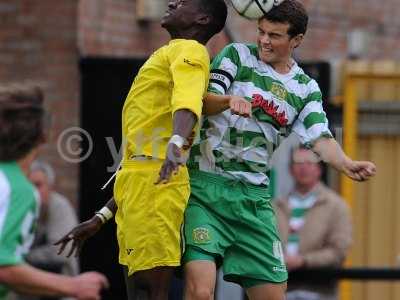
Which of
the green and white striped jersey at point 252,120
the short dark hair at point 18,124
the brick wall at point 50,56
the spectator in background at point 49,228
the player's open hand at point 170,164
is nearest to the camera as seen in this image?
the short dark hair at point 18,124

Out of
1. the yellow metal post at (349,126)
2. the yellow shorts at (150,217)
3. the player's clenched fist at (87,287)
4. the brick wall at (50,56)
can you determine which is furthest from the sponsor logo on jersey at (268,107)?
the yellow metal post at (349,126)

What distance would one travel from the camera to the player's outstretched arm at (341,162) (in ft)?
22.5

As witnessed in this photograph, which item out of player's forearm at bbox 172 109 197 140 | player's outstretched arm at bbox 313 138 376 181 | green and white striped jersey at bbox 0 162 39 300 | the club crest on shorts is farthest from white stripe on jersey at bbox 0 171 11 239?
player's outstretched arm at bbox 313 138 376 181

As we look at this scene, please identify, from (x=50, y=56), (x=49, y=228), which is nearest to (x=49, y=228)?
(x=49, y=228)

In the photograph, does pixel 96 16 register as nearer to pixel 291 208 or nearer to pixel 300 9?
pixel 291 208

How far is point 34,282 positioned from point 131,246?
1.02 m

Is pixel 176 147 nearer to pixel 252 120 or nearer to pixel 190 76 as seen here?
pixel 190 76

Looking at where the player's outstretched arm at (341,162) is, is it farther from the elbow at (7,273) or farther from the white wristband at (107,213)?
the elbow at (7,273)

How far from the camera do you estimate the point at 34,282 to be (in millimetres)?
5879

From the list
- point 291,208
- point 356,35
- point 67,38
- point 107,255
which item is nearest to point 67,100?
point 67,38

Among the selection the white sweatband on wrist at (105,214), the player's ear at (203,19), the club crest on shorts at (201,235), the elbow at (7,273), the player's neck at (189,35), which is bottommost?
the elbow at (7,273)

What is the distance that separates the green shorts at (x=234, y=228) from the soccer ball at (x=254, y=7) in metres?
0.77

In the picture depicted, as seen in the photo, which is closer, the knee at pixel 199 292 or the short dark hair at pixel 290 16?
the knee at pixel 199 292

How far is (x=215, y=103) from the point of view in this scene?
6.80m
